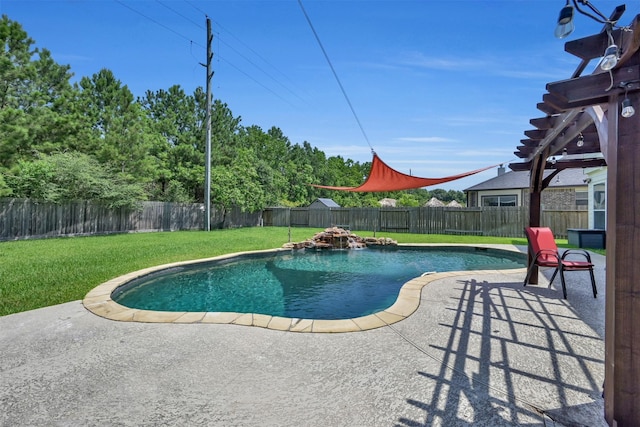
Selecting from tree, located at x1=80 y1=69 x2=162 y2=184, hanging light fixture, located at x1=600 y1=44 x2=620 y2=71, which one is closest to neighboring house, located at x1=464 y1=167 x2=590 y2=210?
hanging light fixture, located at x1=600 y1=44 x2=620 y2=71

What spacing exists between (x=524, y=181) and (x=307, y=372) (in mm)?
17818

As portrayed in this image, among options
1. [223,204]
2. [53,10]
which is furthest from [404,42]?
[223,204]

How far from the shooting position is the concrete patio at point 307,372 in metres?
1.72

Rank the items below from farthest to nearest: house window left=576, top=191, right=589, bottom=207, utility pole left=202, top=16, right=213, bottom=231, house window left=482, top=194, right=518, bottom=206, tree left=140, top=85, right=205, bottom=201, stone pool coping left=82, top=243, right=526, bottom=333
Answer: tree left=140, top=85, right=205, bottom=201 < house window left=482, top=194, right=518, bottom=206 < house window left=576, top=191, right=589, bottom=207 < utility pole left=202, top=16, right=213, bottom=231 < stone pool coping left=82, top=243, right=526, bottom=333

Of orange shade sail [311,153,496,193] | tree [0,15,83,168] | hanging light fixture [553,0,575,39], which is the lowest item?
hanging light fixture [553,0,575,39]

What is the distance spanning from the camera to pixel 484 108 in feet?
31.3

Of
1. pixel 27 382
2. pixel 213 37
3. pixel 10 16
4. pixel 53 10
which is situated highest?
A: pixel 213 37

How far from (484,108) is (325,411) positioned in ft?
33.5

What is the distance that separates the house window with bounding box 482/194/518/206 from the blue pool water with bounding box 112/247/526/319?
907cm

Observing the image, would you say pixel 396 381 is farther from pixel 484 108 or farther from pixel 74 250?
pixel 484 108

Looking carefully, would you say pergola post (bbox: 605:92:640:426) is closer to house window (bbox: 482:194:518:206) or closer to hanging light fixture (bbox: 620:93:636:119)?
hanging light fixture (bbox: 620:93:636:119)

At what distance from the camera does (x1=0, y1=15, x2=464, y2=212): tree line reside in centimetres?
1077

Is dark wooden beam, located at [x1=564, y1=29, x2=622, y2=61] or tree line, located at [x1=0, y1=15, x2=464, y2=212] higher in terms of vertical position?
tree line, located at [x1=0, y1=15, x2=464, y2=212]

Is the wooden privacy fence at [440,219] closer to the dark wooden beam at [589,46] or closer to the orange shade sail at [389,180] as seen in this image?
the orange shade sail at [389,180]
